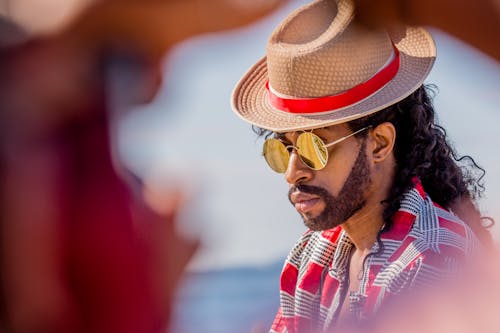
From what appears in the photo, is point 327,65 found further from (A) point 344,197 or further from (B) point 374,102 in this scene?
(A) point 344,197

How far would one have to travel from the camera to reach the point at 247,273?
252 centimetres

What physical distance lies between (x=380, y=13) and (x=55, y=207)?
209 millimetres

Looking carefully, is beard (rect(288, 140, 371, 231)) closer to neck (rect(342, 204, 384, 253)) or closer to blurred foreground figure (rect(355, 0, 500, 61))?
neck (rect(342, 204, 384, 253))

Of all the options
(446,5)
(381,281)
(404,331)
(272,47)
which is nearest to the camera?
(446,5)

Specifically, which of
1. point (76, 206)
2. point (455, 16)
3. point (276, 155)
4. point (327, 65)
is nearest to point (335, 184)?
point (276, 155)

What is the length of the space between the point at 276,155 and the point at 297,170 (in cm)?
6

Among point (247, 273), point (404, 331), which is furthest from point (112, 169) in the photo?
point (247, 273)

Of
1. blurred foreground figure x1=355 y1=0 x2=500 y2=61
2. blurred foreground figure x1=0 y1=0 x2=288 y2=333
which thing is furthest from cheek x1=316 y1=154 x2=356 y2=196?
blurred foreground figure x1=355 y1=0 x2=500 y2=61

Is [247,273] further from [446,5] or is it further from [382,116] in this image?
[446,5]

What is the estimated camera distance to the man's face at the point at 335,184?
72.6 inches

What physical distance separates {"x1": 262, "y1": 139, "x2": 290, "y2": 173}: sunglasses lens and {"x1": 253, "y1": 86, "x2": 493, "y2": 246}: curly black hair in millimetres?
157

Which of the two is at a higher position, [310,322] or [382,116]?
[382,116]

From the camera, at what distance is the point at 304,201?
73.5 inches

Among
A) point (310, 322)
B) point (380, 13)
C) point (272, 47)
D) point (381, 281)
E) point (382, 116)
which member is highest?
point (380, 13)
